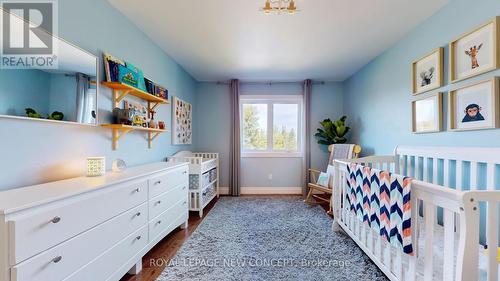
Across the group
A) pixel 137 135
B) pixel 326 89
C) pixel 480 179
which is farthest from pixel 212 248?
pixel 326 89

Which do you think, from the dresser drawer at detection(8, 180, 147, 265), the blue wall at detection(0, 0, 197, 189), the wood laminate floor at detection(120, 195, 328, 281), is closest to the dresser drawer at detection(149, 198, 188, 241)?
the wood laminate floor at detection(120, 195, 328, 281)

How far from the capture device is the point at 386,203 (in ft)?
4.66

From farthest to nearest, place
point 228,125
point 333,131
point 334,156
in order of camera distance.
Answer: point 228,125, point 333,131, point 334,156

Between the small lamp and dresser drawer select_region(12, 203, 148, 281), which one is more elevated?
the small lamp

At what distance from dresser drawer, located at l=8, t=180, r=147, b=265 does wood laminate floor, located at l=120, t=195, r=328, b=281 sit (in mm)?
586

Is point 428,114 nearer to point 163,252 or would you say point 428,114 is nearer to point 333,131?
point 333,131

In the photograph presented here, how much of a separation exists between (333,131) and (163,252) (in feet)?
10.7

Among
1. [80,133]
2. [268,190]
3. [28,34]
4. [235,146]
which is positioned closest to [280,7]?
[28,34]

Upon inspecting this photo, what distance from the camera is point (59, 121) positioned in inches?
58.0

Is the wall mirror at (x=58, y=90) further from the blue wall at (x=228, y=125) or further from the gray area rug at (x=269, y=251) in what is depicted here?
the blue wall at (x=228, y=125)

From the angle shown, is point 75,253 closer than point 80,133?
Yes

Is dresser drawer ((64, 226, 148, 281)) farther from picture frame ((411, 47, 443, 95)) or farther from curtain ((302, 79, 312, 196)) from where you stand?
curtain ((302, 79, 312, 196))

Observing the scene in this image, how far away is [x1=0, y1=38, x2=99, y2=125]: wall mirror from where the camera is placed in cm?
122

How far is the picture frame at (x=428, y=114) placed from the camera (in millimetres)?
2053
